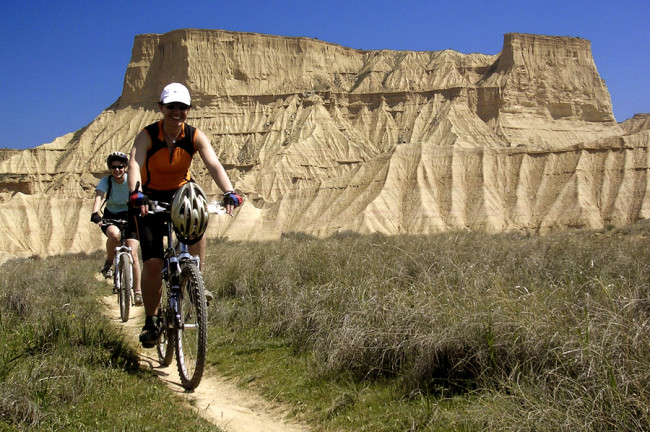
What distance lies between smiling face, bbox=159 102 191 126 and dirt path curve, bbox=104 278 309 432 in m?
2.23

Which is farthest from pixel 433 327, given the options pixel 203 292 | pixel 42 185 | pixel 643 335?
pixel 42 185

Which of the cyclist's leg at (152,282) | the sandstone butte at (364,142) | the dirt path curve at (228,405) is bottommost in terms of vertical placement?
the dirt path curve at (228,405)

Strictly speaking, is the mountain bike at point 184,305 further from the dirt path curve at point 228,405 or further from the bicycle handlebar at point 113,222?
the bicycle handlebar at point 113,222

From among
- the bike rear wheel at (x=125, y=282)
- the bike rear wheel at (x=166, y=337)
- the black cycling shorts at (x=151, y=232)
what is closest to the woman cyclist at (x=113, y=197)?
the bike rear wheel at (x=125, y=282)

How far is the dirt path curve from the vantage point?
447 cm

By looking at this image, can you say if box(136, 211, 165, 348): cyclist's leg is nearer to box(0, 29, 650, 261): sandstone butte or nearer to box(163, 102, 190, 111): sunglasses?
box(163, 102, 190, 111): sunglasses

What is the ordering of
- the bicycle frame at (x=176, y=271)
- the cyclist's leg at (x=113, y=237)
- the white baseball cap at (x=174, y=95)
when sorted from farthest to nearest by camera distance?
the cyclist's leg at (x=113, y=237) → the white baseball cap at (x=174, y=95) → the bicycle frame at (x=176, y=271)

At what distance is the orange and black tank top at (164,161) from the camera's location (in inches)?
211

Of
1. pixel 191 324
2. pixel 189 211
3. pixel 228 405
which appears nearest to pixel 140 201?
pixel 189 211

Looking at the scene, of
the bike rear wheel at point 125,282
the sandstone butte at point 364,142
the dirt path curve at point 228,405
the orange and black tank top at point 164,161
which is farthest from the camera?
the sandstone butte at point 364,142

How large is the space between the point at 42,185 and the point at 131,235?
241ft

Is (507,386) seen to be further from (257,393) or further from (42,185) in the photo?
(42,185)

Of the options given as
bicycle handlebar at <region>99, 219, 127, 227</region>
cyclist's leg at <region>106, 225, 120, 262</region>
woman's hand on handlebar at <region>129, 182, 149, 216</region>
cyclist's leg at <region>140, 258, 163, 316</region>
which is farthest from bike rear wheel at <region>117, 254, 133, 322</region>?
woman's hand on handlebar at <region>129, 182, 149, 216</region>

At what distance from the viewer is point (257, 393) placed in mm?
5211
